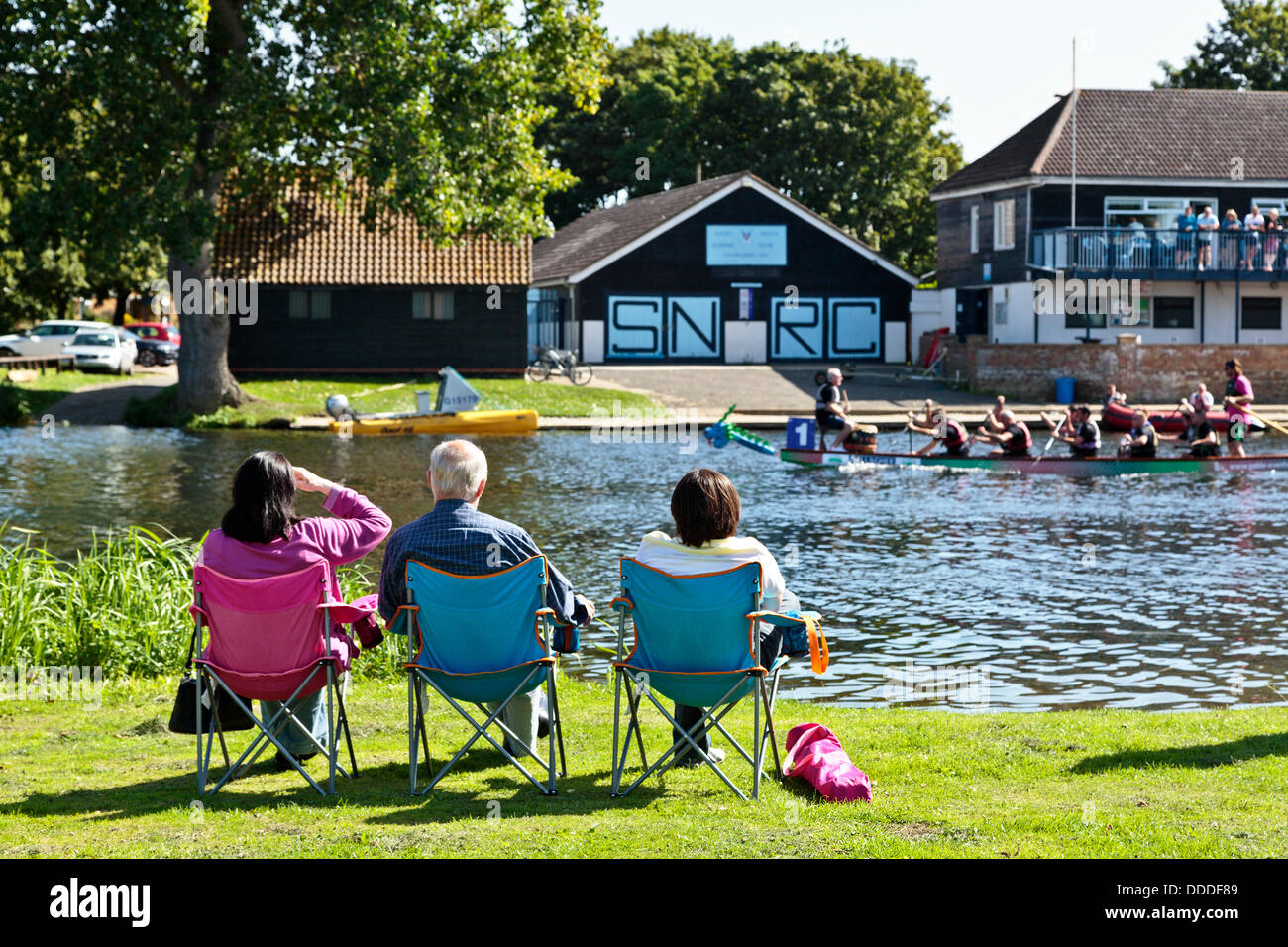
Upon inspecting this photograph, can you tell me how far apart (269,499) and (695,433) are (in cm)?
3028

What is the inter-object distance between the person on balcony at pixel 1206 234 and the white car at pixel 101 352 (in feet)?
110

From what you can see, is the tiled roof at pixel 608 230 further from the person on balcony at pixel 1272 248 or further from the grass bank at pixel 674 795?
the grass bank at pixel 674 795

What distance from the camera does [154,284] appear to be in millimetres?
79812

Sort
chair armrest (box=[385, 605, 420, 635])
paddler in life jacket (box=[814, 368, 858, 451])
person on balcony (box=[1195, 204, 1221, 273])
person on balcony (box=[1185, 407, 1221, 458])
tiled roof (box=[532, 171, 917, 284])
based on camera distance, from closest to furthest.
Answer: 1. chair armrest (box=[385, 605, 420, 635])
2. person on balcony (box=[1185, 407, 1221, 458])
3. paddler in life jacket (box=[814, 368, 858, 451])
4. person on balcony (box=[1195, 204, 1221, 273])
5. tiled roof (box=[532, 171, 917, 284])

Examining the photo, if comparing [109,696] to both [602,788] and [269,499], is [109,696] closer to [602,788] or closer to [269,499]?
[269,499]

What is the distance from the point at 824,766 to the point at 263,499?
2.94 metres

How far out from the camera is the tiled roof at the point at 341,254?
150 feet

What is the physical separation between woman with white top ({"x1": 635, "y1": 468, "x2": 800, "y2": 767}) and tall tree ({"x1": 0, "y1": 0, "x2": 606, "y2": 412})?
28.8m

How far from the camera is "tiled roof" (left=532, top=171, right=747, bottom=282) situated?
5416 centimetres

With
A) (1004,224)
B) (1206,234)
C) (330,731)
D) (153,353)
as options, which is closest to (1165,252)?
(1206,234)

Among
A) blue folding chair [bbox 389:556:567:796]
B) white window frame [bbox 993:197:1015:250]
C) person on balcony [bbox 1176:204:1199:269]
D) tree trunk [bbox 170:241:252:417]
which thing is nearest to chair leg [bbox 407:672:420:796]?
blue folding chair [bbox 389:556:567:796]

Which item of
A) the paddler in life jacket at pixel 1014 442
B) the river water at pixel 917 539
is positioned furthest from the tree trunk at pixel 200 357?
the paddler in life jacket at pixel 1014 442

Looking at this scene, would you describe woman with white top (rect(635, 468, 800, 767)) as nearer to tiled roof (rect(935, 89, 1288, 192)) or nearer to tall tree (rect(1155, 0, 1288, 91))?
tiled roof (rect(935, 89, 1288, 192))
